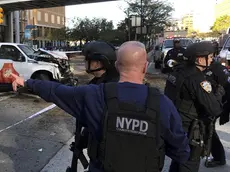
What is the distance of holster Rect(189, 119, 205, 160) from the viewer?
2960 millimetres

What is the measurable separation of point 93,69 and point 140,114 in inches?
38.4

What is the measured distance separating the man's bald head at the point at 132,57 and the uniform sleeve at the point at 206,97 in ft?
3.83

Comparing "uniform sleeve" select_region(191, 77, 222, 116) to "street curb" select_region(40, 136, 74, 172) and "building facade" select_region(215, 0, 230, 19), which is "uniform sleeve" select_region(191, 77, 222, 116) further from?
"building facade" select_region(215, 0, 230, 19)

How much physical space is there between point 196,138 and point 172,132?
3.93ft

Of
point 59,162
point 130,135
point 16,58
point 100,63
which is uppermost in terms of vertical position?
point 100,63

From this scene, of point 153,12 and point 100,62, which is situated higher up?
point 153,12

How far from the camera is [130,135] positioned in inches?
72.2

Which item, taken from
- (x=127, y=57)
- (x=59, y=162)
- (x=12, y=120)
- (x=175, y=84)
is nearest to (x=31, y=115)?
(x=12, y=120)

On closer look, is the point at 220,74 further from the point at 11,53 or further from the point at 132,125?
the point at 11,53

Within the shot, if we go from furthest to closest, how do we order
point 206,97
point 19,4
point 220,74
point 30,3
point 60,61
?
point 19,4 < point 30,3 < point 60,61 < point 220,74 < point 206,97

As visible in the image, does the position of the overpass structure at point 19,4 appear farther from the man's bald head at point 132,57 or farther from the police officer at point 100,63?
the man's bald head at point 132,57

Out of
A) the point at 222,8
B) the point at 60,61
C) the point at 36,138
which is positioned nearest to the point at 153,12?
the point at 60,61

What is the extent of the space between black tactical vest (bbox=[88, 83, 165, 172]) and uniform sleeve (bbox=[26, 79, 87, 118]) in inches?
8.8

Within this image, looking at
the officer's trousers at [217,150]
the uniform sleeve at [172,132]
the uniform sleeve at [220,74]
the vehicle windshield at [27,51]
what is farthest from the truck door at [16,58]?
the uniform sleeve at [172,132]
